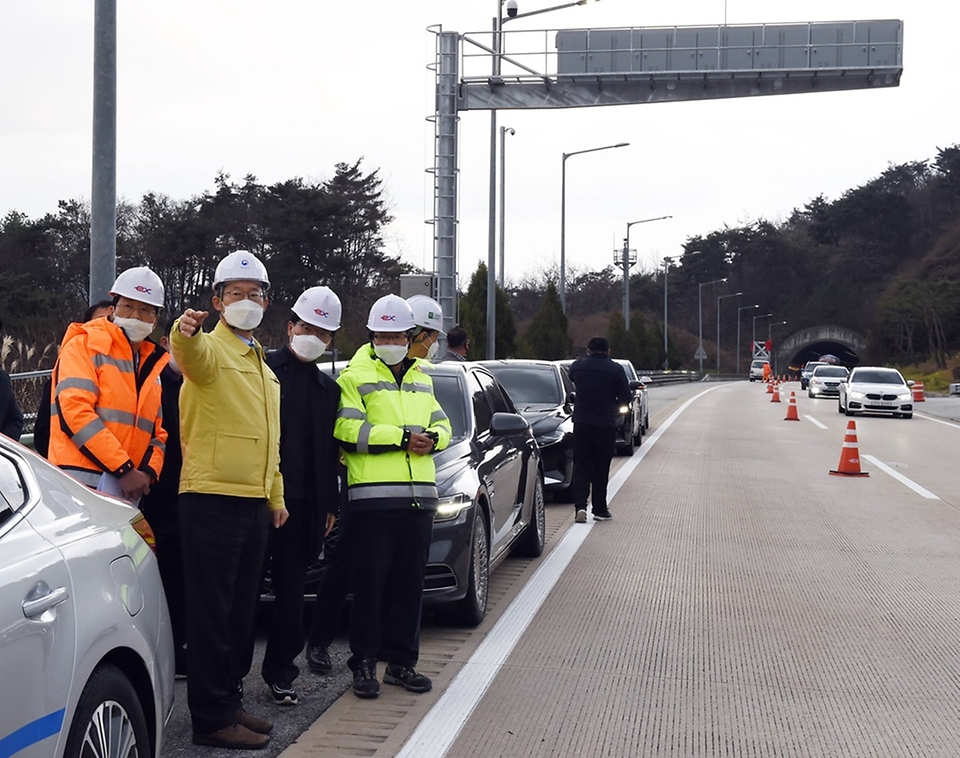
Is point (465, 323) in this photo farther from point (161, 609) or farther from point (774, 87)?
point (161, 609)

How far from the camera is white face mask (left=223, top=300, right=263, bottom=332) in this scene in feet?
16.8

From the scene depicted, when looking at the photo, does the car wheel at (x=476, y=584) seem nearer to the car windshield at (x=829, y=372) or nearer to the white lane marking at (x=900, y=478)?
the white lane marking at (x=900, y=478)

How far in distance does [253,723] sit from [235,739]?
0.48 feet

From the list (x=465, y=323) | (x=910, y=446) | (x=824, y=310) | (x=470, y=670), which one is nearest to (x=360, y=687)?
(x=470, y=670)

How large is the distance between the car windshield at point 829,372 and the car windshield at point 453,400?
149 ft

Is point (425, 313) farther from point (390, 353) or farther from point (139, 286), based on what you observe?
point (139, 286)

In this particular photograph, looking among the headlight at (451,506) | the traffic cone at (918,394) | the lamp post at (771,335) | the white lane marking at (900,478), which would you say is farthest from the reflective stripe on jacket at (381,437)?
the lamp post at (771,335)

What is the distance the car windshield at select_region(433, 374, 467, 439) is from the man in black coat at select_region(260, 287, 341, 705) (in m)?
2.49

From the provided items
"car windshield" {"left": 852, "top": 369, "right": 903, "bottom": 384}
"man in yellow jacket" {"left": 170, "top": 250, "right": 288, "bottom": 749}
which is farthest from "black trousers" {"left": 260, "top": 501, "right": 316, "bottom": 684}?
"car windshield" {"left": 852, "top": 369, "right": 903, "bottom": 384}

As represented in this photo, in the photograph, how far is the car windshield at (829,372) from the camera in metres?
52.3

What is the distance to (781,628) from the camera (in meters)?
7.57

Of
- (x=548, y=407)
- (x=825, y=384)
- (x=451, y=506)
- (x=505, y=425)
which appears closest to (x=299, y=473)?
(x=451, y=506)

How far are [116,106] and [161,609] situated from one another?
6.61 meters

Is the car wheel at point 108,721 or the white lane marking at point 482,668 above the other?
the car wheel at point 108,721
